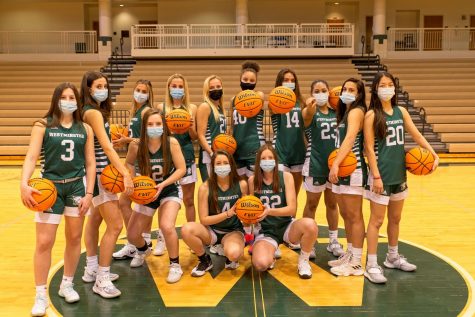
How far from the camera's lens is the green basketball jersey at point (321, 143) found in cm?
464

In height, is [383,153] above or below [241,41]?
below

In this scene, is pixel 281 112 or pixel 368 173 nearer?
pixel 368 173

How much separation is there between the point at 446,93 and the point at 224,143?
12.7m

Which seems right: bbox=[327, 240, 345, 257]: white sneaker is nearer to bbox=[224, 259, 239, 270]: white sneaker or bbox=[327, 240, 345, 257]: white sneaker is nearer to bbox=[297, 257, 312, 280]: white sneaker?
bbox=[297, 257, 312, 280]: white sneaker

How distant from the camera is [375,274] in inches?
165

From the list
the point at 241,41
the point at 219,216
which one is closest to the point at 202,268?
the point at 219,216

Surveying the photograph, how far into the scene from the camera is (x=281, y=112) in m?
4.63

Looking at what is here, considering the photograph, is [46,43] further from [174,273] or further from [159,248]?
[174,273]

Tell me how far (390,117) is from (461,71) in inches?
589

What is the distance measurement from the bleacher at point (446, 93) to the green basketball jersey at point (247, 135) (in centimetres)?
923

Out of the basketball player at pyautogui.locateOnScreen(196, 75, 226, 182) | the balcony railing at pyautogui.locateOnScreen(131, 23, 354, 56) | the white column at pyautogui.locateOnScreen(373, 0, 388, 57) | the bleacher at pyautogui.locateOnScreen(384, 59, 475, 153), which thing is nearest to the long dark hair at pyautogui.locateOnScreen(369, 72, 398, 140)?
the basketball player at pyautogui.locateOnScreen(196, 75, 226, 182)

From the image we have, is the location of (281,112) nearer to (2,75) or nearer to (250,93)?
(250,93)

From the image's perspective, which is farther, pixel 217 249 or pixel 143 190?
pixel 217 249

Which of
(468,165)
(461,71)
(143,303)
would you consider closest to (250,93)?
(143,303)
